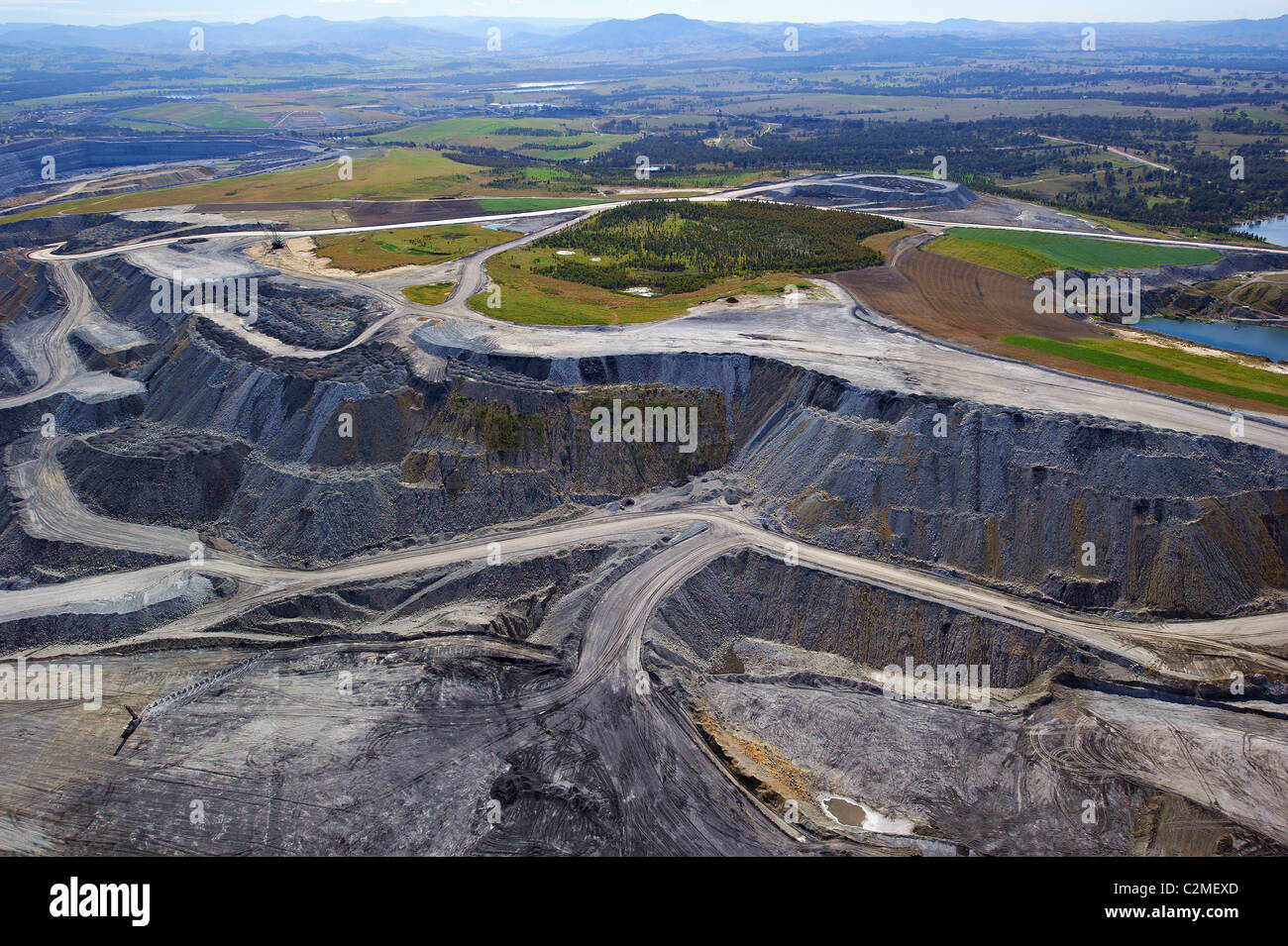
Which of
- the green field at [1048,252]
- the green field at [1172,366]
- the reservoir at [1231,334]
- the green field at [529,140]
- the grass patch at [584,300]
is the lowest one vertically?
the green field at [1172,366]

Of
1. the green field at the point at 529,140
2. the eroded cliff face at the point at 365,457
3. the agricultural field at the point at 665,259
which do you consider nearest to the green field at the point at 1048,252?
the agricultural field at the point at 665,259

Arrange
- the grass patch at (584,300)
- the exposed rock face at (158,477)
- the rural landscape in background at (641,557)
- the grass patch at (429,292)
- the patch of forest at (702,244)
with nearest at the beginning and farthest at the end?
the rural landscape in background at (641,557) → the exposed rock face at (158,477) → the grass patch at (584,300) → the grass patch at (429,292) → the patch of forest at (702,244)

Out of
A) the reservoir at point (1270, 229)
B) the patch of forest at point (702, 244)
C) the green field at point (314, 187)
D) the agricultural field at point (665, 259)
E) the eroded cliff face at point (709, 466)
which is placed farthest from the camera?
the green field at point (314, 187)

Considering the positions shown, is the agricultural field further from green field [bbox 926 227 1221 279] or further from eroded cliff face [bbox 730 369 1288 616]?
eroded cliff face [bbox 730 369 1288 616]

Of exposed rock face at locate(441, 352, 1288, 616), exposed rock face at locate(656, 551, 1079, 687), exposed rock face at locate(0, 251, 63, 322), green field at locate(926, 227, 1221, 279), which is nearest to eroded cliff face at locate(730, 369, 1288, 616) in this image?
exposed rock face at locate(441, 352, 1288, 616)

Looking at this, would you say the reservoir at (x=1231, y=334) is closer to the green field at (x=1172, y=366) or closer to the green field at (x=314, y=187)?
the green field at (x=1172, y=366)

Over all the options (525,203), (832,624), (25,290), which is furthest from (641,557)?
(525,203)

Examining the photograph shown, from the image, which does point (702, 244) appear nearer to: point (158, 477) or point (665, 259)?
point (665, 259)

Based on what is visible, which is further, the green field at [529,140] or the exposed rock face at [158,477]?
the green field at [529,140]
